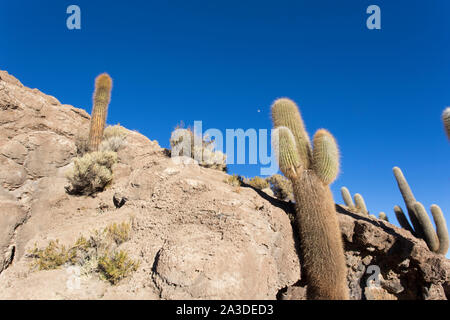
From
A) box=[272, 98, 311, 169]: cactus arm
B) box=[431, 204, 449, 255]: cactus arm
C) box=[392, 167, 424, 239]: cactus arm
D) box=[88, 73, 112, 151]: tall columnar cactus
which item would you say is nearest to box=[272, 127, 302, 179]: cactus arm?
box=[272, 98, 311, 169]: cactus arm

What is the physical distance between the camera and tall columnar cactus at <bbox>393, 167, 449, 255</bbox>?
1196 centimetres

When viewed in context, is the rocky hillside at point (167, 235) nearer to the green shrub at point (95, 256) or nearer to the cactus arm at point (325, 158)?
the green shrub at point (95, 256)

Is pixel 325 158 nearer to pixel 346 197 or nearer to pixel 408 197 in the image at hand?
pixel 408 197

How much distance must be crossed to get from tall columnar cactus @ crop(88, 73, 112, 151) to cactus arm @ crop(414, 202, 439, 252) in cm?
1536

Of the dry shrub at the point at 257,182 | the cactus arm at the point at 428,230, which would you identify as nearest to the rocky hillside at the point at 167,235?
the dry shrub at the point at 257,182

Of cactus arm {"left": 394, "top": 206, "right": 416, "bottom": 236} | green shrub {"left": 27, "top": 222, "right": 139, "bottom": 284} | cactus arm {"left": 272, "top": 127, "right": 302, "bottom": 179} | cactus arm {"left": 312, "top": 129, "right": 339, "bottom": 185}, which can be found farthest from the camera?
cactus arm {"left": 394, "top": 206, "right": 416, "bottom": 236}

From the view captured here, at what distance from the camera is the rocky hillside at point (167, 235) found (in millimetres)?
3926

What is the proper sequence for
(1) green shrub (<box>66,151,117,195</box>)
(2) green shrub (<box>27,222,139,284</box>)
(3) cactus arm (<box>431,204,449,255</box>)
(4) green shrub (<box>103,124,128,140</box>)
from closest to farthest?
(2) green shrub (<box>27,222,139,284</box>)
(1) green shrub (<box>66,151,117,195</box>)
(4) green shrub (<box>103,124,128,140</box>)
(3) cactus arm (<box>431,204,449,255</box>)

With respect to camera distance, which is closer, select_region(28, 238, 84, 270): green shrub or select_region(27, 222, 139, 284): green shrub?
select_region(27, 222, 139, 284): green shrub

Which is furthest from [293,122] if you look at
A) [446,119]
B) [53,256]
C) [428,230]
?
[428,230]

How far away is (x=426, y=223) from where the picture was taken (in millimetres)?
12102

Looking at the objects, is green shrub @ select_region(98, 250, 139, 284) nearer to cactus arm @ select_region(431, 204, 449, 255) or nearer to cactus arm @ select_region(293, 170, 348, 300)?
cactus arm @ select_region(293, 170, 348, 300)

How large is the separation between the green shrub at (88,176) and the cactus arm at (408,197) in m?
14.8
